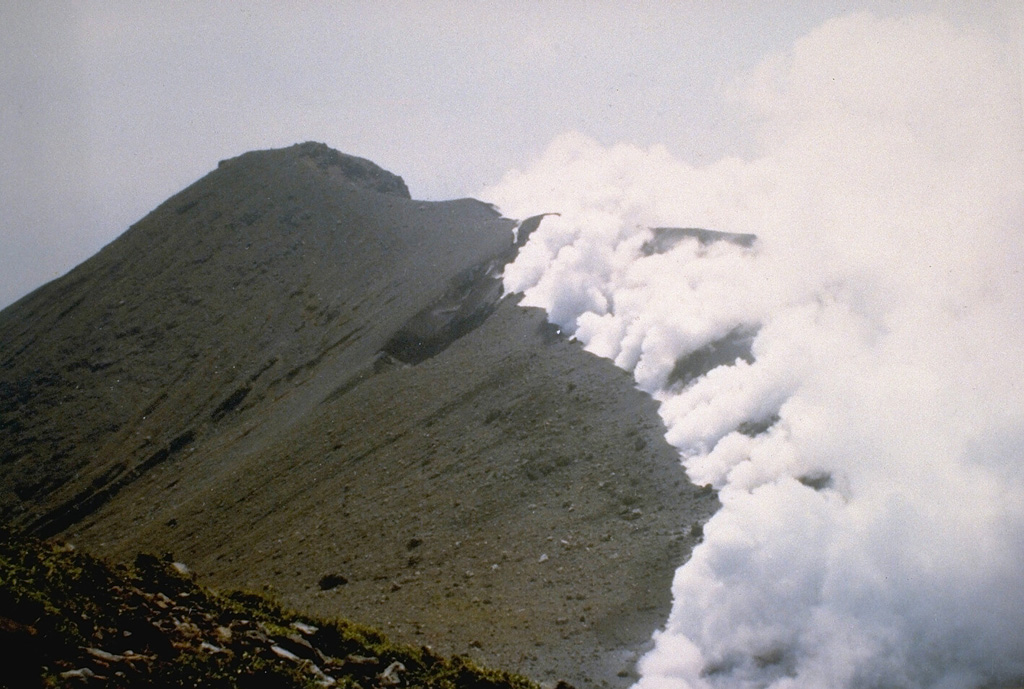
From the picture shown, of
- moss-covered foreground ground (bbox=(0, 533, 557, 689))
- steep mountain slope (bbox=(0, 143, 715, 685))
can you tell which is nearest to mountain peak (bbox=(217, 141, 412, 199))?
steep mountain slope (bbox=(0, 143, 715, 685))

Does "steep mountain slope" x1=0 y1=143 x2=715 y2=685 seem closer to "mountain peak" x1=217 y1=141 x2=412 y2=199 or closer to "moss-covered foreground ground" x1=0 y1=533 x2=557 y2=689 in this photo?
"mountain peak" x1=217 y1=141 x2=412 y2=199

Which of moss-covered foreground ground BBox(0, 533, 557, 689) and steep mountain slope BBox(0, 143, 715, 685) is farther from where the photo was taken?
steep mountain slope BBox(0, 143, 715, 685)

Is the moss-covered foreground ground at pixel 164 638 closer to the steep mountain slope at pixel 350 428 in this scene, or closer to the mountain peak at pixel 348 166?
the steep mountain slope at pixel 350 428

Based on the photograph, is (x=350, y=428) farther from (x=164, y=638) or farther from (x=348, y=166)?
(x=348, y=166)

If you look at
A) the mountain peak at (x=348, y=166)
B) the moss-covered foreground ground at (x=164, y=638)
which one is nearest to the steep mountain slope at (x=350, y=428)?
the mountain peak at (x=348, y=166)

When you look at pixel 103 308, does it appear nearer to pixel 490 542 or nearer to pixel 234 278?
pixel 234 278
